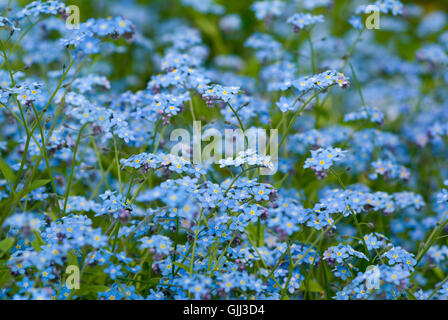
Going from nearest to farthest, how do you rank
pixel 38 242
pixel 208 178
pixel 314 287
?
pixel 38 242 < pixel 314 287 < pixel 208 178

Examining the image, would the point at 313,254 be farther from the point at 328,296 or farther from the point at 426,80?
the point at 426,80

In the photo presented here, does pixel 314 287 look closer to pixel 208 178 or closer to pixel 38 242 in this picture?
pixel 208 178

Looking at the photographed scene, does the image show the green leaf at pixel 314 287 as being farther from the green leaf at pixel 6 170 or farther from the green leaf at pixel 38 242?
the green leaf at pixel 6 170

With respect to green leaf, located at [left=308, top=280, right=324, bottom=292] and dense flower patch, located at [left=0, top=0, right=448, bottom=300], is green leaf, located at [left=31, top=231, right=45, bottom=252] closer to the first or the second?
dense flower patch, located at [left=0, top=0, right=448, bottom=300]

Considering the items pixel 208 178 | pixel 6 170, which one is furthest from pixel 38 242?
pixel 208 178

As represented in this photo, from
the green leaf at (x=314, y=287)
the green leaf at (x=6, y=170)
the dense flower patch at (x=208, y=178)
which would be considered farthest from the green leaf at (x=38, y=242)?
the green leaf at (x=314, y=287)

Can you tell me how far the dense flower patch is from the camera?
93.7 inches

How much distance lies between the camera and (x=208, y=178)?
10.7 ft

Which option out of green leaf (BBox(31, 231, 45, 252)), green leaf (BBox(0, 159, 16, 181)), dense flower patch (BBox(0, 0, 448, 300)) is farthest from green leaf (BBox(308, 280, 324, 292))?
green leaf (BBox(0, 159, 16, 181))

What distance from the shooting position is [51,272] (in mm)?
2264

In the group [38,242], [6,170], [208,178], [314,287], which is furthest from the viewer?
[208,178]
